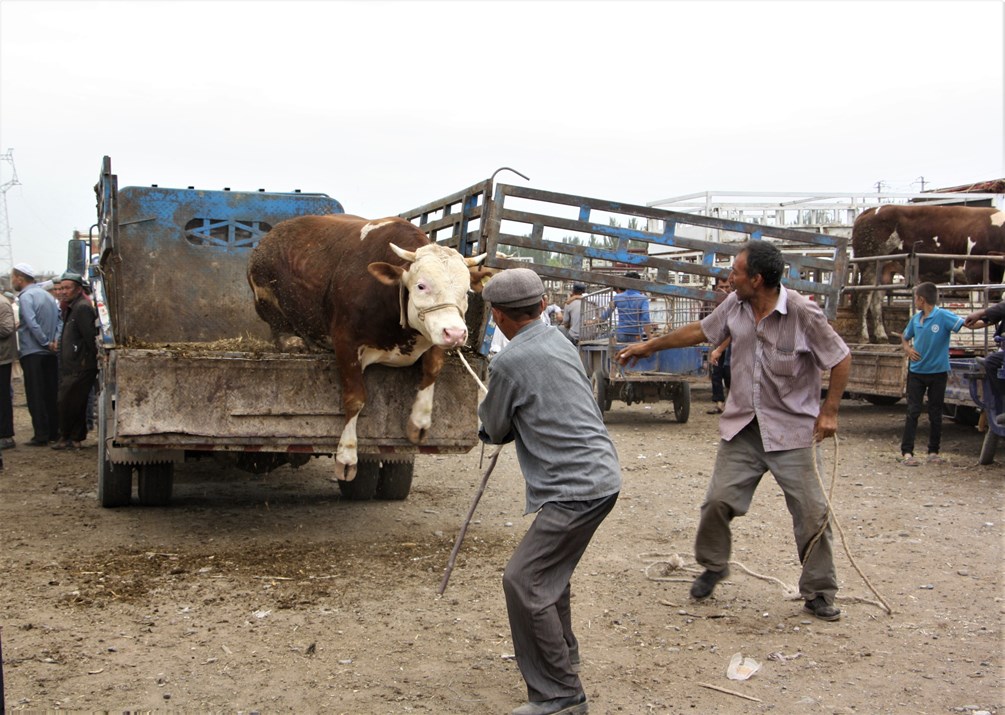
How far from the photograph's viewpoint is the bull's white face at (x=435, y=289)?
598 cm

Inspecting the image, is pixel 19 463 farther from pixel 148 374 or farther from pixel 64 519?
pixel 148 374

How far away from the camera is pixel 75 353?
10.7 metres

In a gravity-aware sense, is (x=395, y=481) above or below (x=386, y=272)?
below

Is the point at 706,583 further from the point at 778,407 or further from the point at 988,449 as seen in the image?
the point at 988,449

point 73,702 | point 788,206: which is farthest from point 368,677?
point 788,206

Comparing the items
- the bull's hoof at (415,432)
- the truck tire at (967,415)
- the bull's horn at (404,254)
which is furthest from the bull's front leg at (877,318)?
the bull's horn at (404,254)

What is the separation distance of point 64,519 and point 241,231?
3.13m

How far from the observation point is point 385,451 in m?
6.74

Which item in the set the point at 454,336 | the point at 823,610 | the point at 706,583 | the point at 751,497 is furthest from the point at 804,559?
the point at 454,336

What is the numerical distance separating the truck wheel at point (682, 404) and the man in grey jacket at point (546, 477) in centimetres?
952

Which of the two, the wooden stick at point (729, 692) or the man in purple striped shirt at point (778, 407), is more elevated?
the man in purple striped shirt at point (778, 407)

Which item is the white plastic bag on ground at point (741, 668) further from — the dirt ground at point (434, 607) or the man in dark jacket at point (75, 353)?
the man in dark jacket at point (75, 353)

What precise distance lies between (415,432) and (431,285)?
1069 mm

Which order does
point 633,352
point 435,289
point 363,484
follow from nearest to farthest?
point 633,352 → point 435,289 → point 363,484
